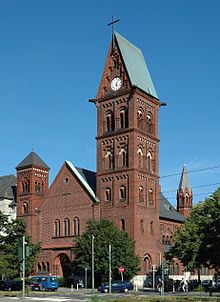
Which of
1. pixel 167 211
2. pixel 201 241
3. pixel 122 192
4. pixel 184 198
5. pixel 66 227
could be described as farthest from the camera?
pixel 184 198

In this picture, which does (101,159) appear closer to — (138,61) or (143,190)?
(143,190)

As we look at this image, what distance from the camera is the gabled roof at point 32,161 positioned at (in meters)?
84.0

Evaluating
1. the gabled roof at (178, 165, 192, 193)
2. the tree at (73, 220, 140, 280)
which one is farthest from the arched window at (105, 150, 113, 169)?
the gabled roof at (178, 165, 192, 193)

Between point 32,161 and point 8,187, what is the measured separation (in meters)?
18.4

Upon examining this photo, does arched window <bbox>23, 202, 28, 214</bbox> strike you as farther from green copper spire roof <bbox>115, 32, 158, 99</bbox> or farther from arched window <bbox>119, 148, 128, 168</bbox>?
green copper spire roof <bbox>115, 32, 158, 99</bbox>

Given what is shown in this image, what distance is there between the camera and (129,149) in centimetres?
6994

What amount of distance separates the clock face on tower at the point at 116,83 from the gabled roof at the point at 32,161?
19491 millimetres

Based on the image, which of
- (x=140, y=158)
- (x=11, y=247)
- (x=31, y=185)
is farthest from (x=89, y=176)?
(x=11, y=247)

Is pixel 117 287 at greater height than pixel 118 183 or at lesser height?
lesser

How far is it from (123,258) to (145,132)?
19.3 meters

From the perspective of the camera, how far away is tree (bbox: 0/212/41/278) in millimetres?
60719

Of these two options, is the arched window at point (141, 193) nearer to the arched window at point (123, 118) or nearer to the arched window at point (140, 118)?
the arched window at point (140, 118)

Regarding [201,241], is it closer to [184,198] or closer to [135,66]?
[135,66]

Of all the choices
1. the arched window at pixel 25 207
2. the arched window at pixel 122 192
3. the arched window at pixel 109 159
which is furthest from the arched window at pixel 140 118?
the arched window at pixel 25 207
